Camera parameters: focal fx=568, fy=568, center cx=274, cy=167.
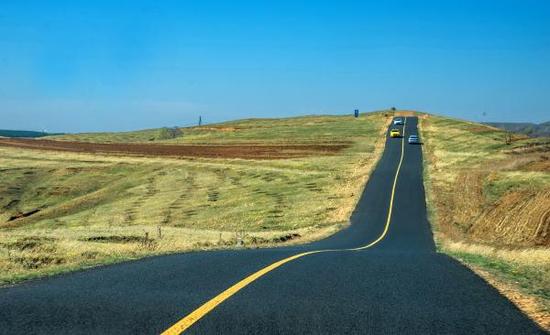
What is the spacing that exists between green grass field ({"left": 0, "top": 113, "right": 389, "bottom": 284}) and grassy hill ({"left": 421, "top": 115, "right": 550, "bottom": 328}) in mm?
7526

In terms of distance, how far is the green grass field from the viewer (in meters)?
26.3

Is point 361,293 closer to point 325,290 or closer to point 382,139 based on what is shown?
point 325,290

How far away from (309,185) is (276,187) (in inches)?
135

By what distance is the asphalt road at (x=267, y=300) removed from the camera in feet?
19.6

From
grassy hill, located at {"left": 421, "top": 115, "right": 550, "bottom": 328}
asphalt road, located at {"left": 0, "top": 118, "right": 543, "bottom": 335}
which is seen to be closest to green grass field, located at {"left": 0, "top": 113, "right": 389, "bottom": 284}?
asphalt road, located at {"left": 0, "top": 118, "right": 543, "bottom": 335}

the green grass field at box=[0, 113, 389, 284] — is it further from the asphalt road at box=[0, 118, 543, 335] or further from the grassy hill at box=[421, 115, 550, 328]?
the grassy hill at box=[421, 115, 550, 328]

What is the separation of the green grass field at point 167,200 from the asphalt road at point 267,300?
4013 mm

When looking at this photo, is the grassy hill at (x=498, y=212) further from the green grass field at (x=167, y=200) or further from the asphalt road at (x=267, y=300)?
the green grass field at (x=167, y=200)

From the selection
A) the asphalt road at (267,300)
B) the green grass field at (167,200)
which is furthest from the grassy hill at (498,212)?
the green grass field at (167,200)

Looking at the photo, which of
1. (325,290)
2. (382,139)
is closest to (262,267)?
(325,290)

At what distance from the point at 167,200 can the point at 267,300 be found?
46163 millimetres

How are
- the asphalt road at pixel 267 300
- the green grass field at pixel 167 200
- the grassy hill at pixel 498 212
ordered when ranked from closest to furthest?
the asphalt road at pixel 267 300
the grassy hill at pixel 498 212
the green grass field at pixel 167 200

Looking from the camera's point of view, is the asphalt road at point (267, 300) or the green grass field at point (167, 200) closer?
the asphalt road at point (267, 300)

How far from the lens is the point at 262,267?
33.0 feet
